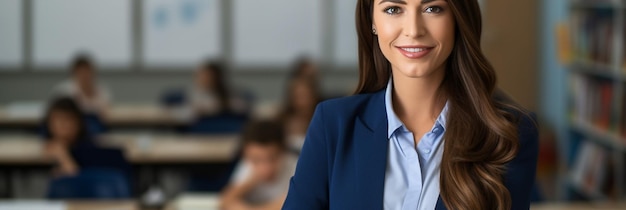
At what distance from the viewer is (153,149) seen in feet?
21.3

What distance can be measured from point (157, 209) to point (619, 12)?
294cm

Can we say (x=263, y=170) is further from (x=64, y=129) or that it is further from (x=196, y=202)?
(x=64, y=129)

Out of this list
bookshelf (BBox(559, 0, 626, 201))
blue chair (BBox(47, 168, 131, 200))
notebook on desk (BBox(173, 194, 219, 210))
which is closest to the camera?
notebook on desk (BBox(173, 194, 219, 210))

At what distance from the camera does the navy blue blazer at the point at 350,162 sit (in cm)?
140

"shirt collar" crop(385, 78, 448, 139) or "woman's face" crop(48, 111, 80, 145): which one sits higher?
"shirt collar" crop(385, 78, 448, 139)

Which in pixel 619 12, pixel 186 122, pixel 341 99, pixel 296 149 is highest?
pixel 341 99

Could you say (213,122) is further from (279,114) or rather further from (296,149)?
(296,149)

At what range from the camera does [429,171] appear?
4.67ft

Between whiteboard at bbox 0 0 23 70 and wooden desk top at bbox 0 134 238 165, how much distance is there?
3.37 m

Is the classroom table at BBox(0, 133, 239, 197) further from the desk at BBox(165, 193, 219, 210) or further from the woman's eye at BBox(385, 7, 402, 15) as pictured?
the woman's eye at BBox(385, 7, 402, 15)

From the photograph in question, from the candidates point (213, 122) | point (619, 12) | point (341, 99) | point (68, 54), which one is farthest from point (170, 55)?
point (341, 99)

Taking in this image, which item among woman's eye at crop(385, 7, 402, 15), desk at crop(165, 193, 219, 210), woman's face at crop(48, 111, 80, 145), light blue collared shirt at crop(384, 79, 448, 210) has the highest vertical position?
woman's eye at crop(385, 7, 402, 15)

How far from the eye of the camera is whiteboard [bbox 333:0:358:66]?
10.2m

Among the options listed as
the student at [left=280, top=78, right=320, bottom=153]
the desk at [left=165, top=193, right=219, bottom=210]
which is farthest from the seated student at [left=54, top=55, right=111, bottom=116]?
the desk at [left=165, top=193, right=219, bottom=210]
